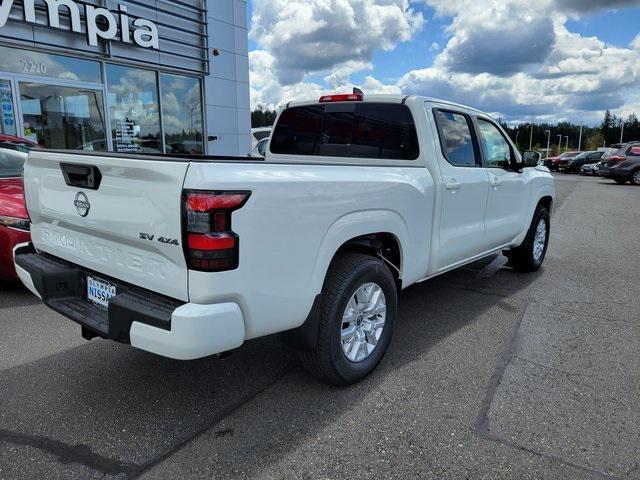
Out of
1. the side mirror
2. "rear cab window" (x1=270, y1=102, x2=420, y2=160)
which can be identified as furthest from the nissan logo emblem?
the side mirror

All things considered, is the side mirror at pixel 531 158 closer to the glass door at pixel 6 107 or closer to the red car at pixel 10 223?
the red car at pixel 10 223

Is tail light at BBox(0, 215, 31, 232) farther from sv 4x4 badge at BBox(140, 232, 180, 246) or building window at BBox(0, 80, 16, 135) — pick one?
building window at BBox(0, 80, 16, 135)

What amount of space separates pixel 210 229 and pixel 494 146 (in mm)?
3696

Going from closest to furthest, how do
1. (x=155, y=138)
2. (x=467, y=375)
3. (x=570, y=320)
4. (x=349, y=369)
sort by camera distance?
(x=349, y=369) < (x=467, y=375) < (x=570, y=320) < (x=155, y=138)

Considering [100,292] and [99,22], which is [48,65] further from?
[100,292]

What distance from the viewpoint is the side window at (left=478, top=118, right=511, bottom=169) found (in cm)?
486

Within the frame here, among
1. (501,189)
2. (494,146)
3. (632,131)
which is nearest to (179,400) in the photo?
(501,189)

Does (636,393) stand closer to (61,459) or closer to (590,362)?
(590,362)

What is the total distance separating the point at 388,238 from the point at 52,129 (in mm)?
9936

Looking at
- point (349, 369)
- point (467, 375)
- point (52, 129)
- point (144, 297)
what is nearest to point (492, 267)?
point (467, 375)

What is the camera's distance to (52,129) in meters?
10.9

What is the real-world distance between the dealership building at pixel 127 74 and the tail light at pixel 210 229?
9.60m

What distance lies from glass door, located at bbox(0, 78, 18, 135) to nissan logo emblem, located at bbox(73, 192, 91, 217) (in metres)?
8.72

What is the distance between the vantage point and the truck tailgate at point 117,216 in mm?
2346
